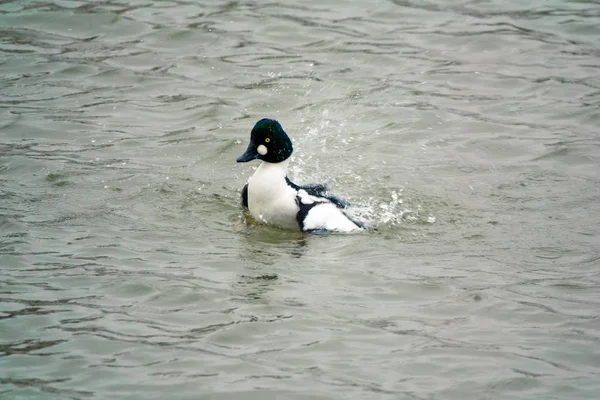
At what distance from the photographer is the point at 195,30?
51.5ft

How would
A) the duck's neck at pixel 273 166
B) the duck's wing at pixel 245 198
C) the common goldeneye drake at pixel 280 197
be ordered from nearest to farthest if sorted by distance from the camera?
the common goldeneye drake at pixel 280 197
the duck's neck at pixel 273 166
the duck's wing at pixel 245 198

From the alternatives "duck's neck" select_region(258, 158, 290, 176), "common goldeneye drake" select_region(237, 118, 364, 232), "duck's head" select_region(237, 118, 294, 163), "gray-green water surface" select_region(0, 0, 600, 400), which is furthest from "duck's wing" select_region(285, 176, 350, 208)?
"gray-green water surface" select_region(0, 0, 600, 400)

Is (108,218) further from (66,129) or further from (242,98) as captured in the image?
(242,98)

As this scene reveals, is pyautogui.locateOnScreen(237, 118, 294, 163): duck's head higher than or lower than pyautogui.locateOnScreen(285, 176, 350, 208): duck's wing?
higher

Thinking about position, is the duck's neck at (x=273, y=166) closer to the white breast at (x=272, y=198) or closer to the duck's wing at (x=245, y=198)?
the white breast at (x=272, y=198)

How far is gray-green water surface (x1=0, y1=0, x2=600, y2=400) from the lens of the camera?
22.0ft

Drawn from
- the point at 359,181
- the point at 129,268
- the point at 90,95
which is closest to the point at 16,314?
the point at 129,268

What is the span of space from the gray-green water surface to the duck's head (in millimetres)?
772

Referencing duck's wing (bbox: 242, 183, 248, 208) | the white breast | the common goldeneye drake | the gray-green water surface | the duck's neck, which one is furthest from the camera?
duck's wing (bbox: 242, 183, 248, 208)

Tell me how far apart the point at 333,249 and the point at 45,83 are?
21.8 ft

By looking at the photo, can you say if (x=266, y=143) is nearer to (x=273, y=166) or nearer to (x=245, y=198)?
(x=273, y=166)

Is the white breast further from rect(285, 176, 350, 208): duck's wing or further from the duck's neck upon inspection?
rect(285, 176, 350, 208): duck's wing

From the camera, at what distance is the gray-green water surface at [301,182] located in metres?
6.72

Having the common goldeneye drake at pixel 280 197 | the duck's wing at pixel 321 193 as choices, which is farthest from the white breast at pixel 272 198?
the duck's wing at pixel 321 193
